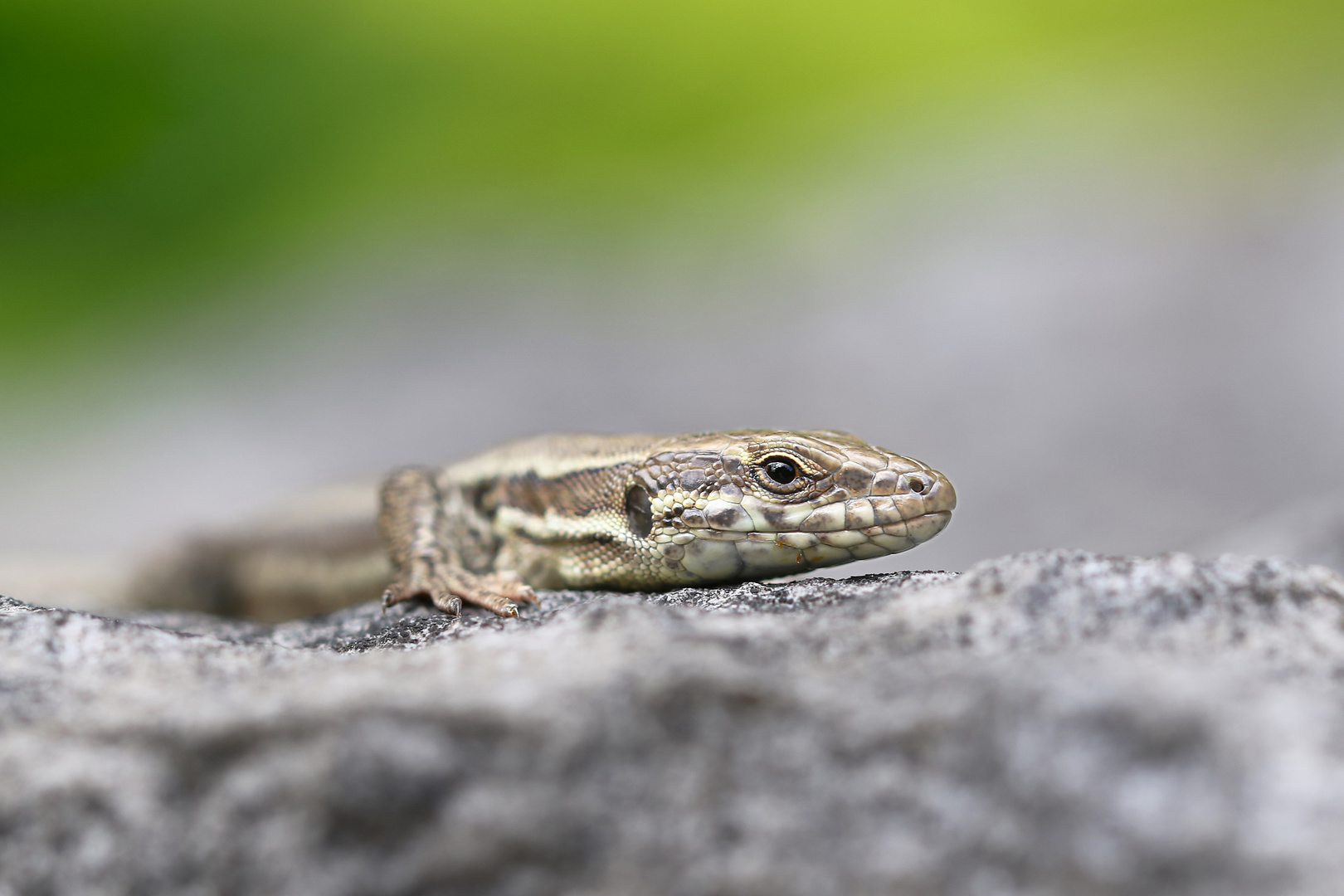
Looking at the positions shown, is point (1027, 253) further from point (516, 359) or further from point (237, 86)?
point (237, 86)

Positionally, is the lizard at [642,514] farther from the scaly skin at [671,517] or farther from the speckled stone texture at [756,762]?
the speckled stone texture at [756,762]

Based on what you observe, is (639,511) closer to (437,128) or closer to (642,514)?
(642,514)

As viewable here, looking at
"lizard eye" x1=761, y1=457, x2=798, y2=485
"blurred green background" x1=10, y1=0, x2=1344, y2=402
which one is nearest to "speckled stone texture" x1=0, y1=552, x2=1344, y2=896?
"lizard eye" x1=761, y1=457, x2=798, y2=485

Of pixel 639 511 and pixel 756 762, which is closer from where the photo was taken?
pixel 756 762

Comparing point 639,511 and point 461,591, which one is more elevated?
point 639,511

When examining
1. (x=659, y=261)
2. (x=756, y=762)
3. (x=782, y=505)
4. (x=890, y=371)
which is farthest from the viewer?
(x=659, y=261)

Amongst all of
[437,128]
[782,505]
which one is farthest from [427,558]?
[437,128]

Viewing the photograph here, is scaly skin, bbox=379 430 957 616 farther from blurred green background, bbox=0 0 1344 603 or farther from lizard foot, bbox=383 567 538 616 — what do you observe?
blurred green background, bbox=0 0 1344 603

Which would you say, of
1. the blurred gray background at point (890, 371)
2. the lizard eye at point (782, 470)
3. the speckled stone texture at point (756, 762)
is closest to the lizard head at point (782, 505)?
the lizard eye at point (782, 470)
